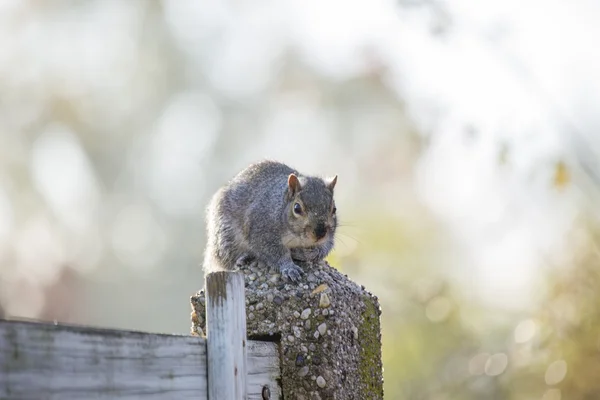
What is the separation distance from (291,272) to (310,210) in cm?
107

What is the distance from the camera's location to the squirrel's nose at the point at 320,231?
375 centimetres

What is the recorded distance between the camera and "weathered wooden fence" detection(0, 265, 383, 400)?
169cm

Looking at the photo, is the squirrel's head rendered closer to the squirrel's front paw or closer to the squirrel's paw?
the squirrel's paw

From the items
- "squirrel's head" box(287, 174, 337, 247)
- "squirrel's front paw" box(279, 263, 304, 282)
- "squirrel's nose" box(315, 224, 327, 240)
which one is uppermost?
"squirrel's head" box(287, 174, 337, 247)

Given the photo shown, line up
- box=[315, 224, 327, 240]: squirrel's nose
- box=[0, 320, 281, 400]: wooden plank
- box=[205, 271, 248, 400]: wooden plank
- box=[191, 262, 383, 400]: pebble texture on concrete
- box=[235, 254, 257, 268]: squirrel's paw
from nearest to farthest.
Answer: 1. box=[0, 320, 281, 400]: wooden plank
2. box=[205, 271, 248, 400]: wooden plank
3. box=[191, 262, 383, 400]: pebble texture on concrete
4. box=[235, 254, 257, 268]: squirrel's paw
5. box=[315, 224, 327, 240]: squirrel's nose

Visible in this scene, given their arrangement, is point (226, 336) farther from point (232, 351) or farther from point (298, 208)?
point (298, 208)

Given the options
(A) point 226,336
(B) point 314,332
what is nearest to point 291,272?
(B) point 314,332

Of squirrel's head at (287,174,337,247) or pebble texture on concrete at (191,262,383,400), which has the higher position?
squirrel's head at (287,174,337,247)

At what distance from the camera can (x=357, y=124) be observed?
14.8m

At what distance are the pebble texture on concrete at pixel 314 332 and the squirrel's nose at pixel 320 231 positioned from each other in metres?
0.92

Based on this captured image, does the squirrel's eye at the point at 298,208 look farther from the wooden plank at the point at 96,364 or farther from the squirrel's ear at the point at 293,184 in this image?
the wooden plank at the point at 96,364

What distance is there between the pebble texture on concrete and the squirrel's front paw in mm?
28

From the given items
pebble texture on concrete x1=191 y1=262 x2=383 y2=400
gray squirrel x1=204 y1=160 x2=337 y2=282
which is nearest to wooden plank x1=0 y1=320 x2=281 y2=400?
pebble texture on concrete x1=191 y1=262 x2=383 y2=400

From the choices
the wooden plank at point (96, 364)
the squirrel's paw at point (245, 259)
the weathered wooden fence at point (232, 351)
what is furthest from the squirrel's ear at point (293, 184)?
the wooden plank at point (96, 364)
